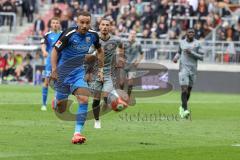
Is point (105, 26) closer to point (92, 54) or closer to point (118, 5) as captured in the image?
point (92, 54)

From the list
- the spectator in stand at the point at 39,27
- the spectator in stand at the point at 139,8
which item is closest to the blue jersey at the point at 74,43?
the spectator in stand at the point at 139,8

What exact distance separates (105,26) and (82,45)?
259cm

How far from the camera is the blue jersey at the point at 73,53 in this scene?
14297mm

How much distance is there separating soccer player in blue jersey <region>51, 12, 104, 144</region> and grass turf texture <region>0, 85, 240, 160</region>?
0.72 metres

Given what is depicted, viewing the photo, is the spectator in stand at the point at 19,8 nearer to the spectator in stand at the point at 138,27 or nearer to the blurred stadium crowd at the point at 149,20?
the blurred stadium crowd at the point at 149,20

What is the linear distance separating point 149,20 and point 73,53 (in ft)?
89.0

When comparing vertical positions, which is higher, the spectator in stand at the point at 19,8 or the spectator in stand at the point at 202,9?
the spectator in stand at the point at 202,9

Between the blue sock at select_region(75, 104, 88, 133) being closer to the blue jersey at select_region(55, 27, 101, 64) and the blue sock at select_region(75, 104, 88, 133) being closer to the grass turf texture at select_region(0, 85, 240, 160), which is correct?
the grass turf texture at select_region(0, 85, 240, 160)

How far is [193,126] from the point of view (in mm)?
17859

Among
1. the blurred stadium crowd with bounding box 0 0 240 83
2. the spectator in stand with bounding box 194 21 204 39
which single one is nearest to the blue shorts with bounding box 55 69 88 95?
the blurred stadium crowd with bounding box 0 0 240 83

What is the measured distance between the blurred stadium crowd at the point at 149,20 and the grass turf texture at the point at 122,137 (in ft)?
55.6

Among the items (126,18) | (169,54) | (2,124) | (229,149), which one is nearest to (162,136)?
(229,149)

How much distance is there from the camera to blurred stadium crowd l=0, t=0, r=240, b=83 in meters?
39.4

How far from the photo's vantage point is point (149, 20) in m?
41.5
